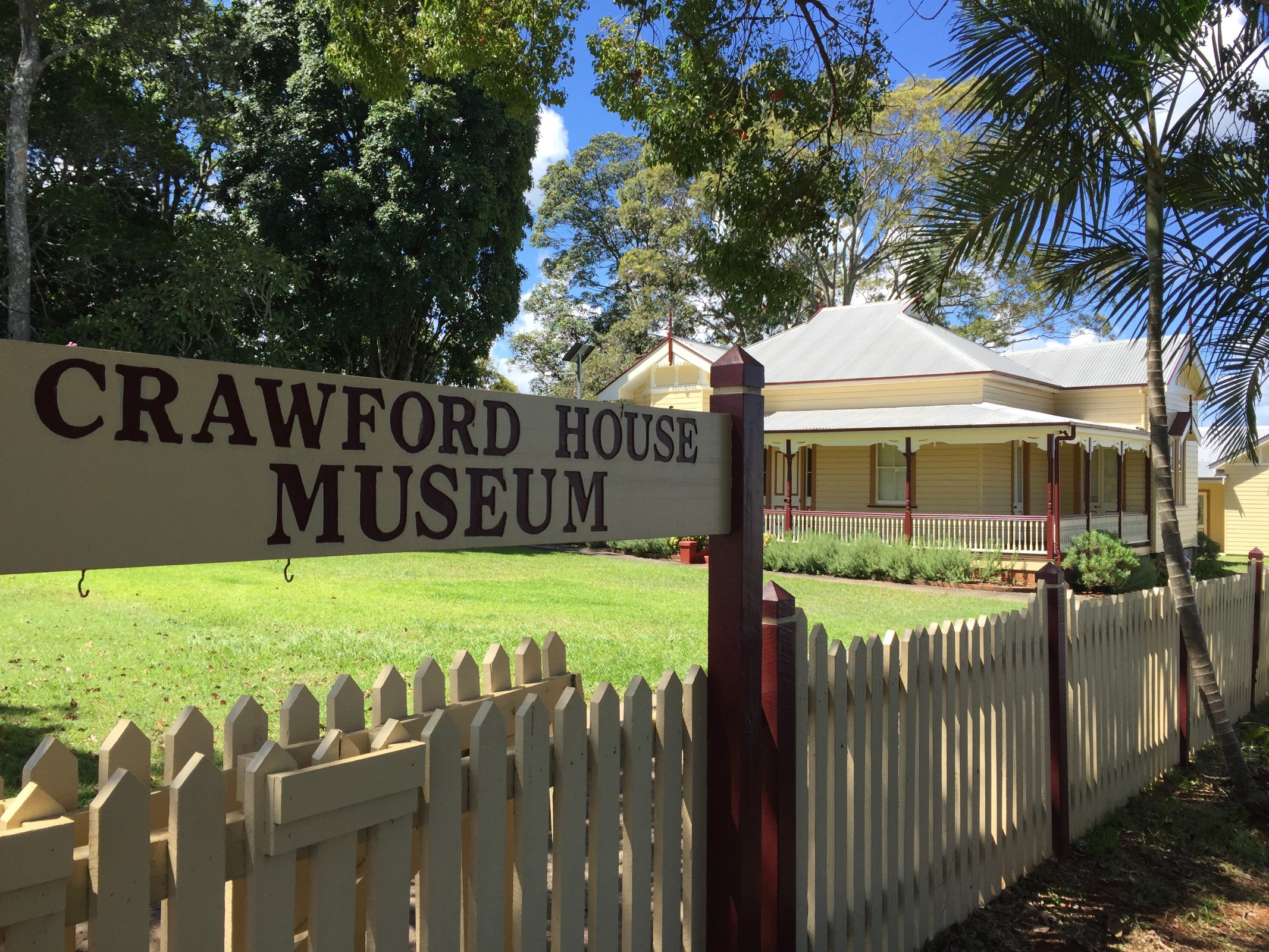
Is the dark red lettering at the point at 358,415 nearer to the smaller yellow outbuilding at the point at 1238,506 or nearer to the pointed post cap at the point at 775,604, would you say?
the pointed post cap at the point at 775,604

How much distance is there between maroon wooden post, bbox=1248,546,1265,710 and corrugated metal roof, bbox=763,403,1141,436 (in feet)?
36.2

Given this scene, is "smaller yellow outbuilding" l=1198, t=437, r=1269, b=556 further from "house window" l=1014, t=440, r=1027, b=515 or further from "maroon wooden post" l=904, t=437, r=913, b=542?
"maroon wooden post" l=904, t=437, r=913, b=542

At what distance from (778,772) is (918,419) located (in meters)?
19.6

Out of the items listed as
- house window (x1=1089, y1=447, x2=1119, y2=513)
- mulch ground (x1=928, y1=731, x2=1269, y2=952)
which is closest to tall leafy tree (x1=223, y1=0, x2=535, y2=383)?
house window (x1=1089, y1=447, x2=1119, y2=513)

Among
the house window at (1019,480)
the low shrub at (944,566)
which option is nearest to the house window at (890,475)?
the house window at (1019,480)

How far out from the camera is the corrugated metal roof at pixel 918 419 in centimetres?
1945

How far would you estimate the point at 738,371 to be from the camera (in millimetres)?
2699

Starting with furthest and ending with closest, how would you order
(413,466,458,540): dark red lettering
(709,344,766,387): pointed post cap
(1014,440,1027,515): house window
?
(1014,440,1027,515): house window
(709,344,766,387): pointed post cap
(413,466,458,540): dark red lettering

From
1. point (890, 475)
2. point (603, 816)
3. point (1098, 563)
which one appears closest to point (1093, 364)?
point (890, 475)

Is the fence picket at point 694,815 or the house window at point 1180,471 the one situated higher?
the house window at point 1180,471

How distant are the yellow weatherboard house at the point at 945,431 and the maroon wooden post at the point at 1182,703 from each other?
1234 centimetres

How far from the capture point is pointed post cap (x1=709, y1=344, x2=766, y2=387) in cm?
270

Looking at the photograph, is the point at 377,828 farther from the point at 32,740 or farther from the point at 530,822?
the point at 32,740

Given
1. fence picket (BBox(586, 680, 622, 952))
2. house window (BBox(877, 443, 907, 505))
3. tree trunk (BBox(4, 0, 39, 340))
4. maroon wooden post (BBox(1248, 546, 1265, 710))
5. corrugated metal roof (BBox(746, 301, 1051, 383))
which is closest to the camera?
fence picket (BBox(586, 680, 622, 952))
